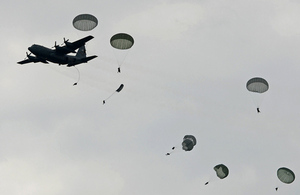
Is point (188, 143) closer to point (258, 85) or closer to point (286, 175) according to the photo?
point (258, 85)

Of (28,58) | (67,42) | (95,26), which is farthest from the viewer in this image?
(28,58)

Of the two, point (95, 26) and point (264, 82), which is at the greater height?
point (95, 26)

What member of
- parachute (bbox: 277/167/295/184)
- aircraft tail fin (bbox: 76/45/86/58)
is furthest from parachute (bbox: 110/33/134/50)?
parachute (bbox: 277/167/295/184)

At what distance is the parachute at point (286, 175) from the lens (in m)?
59.7

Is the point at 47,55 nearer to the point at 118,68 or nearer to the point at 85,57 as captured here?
the point at 85,57

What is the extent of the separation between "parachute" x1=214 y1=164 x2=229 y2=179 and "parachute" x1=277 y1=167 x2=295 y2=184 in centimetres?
663

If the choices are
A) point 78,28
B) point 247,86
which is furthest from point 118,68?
point 247,86

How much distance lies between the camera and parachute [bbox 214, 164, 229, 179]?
204 ft

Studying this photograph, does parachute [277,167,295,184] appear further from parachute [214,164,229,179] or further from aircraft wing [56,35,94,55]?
aircraft wing [56,35,94,55]

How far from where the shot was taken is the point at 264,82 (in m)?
63.9

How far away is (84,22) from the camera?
64.4 meters

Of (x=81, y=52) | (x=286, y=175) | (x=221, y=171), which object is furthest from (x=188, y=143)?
(x=81, y=52)

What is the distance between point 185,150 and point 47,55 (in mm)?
25005

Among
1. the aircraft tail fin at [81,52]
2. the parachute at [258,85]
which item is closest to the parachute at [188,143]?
the parachute at [258,85]
